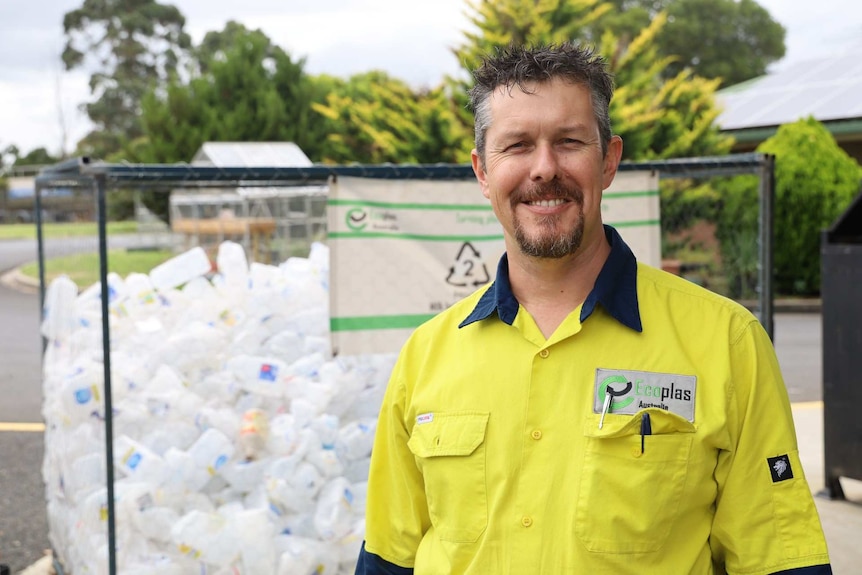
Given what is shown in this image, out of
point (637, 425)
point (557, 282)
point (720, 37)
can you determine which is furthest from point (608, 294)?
point (720, 37)

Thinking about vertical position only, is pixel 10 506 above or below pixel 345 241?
below

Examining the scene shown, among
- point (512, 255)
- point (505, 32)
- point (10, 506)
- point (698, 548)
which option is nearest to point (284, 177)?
point (512, 255)

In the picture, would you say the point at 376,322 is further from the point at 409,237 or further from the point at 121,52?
the point at 121,52

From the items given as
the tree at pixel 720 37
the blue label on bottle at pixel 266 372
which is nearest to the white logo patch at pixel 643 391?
the blue label on bottle at pixel 266 372

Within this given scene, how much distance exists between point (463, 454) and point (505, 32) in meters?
15.3

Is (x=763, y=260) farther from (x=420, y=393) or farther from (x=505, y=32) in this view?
(x=505, y=32)

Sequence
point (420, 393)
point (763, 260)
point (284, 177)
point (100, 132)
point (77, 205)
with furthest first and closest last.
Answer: point (100, 132)
point (77, 205)
point (763, 260)
point (284, 177)
point (420, 393)

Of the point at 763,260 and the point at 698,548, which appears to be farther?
the point at 763,260

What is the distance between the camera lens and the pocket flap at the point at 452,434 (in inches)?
74.9

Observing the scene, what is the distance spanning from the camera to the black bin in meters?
A: 5.26

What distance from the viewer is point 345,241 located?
151 inches

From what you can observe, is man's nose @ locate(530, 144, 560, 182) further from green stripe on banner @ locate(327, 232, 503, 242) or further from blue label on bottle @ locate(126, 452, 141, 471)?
blue label on bottle @ locate(126, 452, 141, 471)

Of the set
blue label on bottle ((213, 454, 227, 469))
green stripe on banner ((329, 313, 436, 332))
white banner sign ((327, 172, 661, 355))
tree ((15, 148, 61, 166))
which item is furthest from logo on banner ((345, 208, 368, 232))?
tree ((15, 148, 61, 166))

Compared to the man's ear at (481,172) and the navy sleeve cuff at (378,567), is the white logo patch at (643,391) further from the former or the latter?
the navy sleeve cuff at (378,567)
